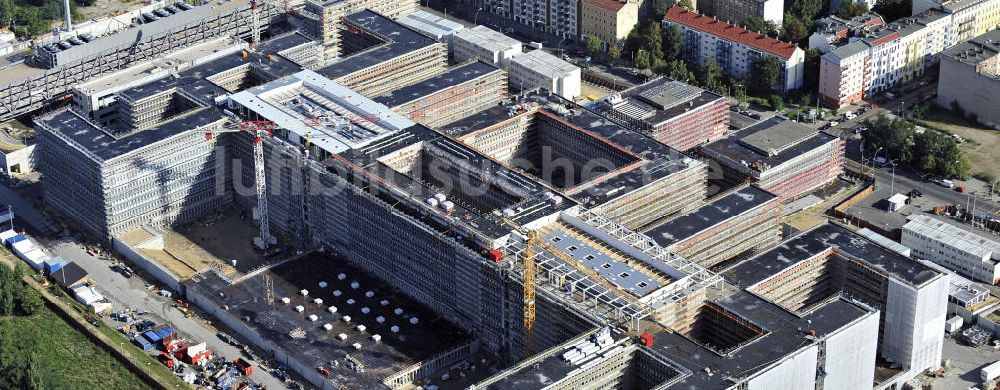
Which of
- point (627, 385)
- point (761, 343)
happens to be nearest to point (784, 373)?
point (761, 343)

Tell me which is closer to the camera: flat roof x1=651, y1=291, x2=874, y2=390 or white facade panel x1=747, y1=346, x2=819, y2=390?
flat roof x1=651, y1=291, x2=874, y2=390

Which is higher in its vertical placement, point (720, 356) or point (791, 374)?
point (720, 356)

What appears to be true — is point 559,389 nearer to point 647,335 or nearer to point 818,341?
point 647,335

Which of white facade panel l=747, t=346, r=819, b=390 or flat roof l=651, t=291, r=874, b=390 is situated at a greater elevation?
flat roof l=651, t=291, r=874, b=390

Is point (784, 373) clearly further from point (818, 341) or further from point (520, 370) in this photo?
point (520, 370)

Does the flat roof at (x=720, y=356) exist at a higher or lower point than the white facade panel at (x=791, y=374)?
higher

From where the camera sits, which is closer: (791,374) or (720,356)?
(720,356)

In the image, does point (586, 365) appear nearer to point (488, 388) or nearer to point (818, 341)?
point (488, 388)

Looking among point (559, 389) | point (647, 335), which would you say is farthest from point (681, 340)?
point (559, 389)

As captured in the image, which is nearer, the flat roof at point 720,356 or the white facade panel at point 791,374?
the flat roof at point 720,356
